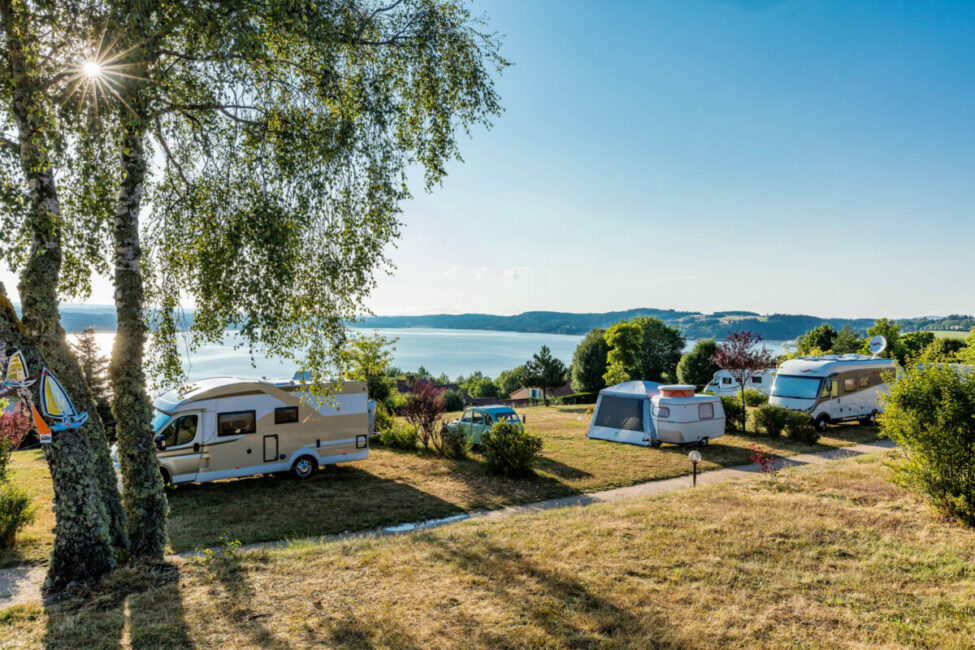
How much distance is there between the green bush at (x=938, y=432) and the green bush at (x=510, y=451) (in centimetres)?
676

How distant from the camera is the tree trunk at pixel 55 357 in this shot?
4.77m

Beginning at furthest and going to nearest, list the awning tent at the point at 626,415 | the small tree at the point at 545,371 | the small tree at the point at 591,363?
1. the small tree at the point at 591,363
2. the small tree at the point at 545,371
3. the awning tent at the point at 626,415

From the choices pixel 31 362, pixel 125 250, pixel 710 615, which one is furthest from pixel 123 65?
pixel 710 615

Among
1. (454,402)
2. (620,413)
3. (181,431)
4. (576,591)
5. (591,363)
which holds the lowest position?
(454,402)

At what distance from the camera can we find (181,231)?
704 centimetres

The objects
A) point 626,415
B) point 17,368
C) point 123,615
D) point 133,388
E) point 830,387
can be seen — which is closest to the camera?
point 123,615

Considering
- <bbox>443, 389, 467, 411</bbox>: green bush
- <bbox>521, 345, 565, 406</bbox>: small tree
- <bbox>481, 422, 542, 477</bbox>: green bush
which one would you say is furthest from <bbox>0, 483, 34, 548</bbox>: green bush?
<bbox>443, 389, 467, 411</bbox>: green bush

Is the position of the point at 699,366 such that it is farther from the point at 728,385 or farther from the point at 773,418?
the point at 773,418

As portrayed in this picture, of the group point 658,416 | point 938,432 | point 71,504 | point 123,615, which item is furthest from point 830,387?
point 71,504

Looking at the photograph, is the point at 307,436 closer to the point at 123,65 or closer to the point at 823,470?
the point at 123,65

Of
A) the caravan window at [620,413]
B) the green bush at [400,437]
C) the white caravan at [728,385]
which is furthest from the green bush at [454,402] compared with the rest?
the caravan window at [620,413]

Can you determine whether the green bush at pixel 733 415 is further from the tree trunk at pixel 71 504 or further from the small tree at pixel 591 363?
the small tree at pixel 591 363

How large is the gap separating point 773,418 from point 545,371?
1992cm

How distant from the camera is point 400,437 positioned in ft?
51.0
